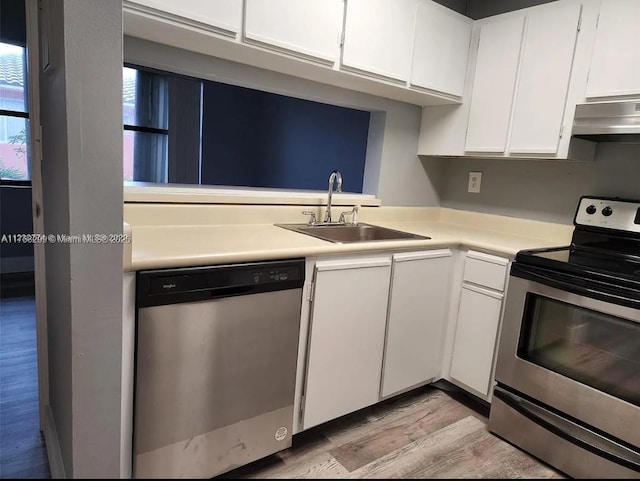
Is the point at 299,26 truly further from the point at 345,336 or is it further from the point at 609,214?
the point at 609,214

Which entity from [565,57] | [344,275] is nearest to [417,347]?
[344,275]

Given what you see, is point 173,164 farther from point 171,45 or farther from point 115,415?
point 115,415

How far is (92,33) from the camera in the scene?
100 centimetres

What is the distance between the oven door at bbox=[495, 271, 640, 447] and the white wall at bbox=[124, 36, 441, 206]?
3.58 feet

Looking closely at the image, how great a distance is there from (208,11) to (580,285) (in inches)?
70.6

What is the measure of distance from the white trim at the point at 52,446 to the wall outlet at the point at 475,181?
2619mm

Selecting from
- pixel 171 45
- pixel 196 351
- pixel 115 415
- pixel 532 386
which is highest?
pixel 171 45

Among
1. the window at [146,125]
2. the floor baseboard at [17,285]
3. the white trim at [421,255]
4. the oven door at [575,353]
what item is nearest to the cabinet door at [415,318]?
the white trim at [421,255]

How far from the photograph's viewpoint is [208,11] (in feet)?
5.23

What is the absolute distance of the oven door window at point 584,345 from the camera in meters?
1.59

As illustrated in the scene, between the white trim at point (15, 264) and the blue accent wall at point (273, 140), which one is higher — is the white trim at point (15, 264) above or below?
below

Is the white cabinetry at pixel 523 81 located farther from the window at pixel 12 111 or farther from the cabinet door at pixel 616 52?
the window at pixel 12 111

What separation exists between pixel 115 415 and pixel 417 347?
146 centimetres

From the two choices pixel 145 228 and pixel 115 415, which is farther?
pixel 145 228
